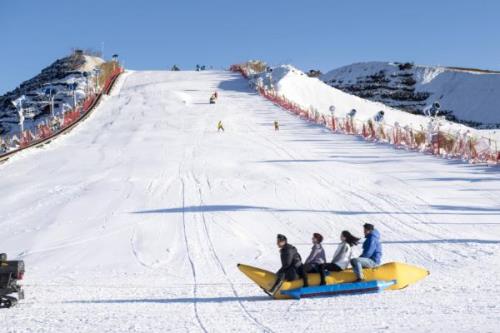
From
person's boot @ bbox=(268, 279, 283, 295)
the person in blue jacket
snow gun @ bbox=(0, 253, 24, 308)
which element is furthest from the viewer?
the person in blue jacket

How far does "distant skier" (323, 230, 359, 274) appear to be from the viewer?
9.69 m

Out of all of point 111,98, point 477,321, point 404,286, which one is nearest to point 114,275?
point 404,286

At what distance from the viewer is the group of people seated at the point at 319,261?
9484 mm

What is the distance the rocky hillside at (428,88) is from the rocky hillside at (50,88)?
30.2m

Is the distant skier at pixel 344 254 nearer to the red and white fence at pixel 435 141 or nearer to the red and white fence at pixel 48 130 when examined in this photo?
the red and white fence at pixel 435 141

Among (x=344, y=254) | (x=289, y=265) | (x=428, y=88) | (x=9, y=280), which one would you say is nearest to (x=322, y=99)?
(x=428, y=88)

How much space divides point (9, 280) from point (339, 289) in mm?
4724

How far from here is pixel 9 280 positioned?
928cm

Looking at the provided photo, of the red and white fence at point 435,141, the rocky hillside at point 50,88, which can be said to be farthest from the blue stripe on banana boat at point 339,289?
the rocky hillside at point 50,88

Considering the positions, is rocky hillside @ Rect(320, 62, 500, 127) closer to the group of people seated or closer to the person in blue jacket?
the person in blue jacket

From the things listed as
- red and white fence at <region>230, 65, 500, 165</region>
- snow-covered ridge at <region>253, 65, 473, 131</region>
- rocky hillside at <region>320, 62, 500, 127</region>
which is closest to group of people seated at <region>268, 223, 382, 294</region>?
red and white fence at <region>230, 65, 500, 165</region>

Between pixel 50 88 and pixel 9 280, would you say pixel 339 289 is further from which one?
pixel 50 88

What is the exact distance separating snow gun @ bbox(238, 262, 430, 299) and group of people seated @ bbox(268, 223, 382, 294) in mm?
80

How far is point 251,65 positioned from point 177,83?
14828 mm
